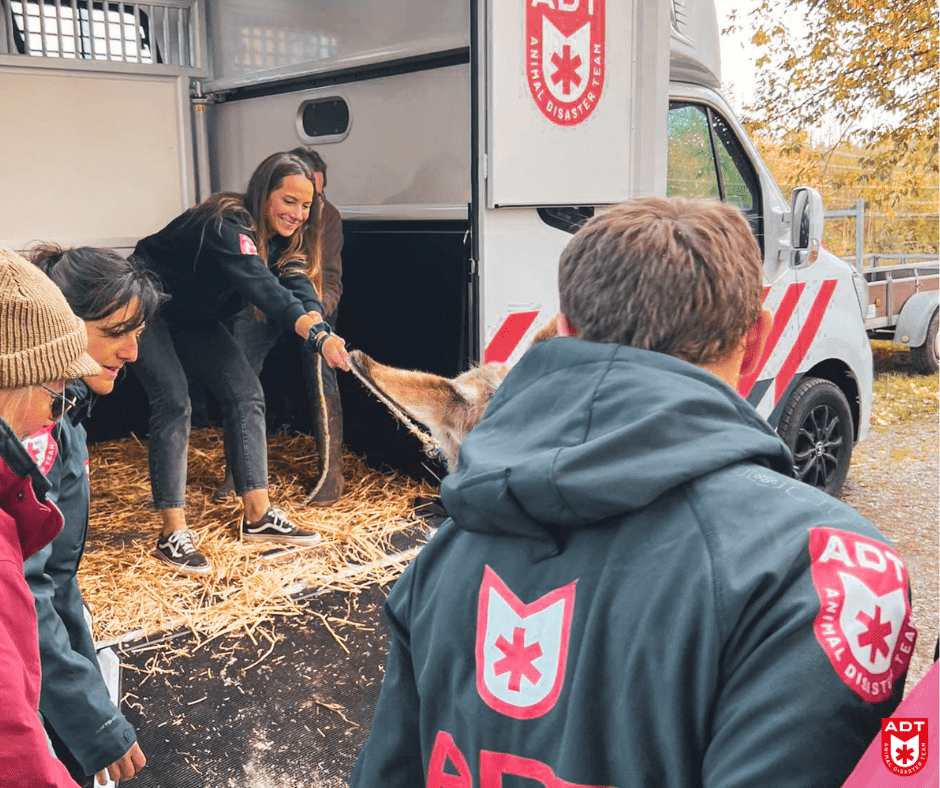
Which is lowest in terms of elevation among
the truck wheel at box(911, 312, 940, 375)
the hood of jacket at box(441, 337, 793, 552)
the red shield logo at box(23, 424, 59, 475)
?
the truck wheel at box(911, 312, 940, 375)

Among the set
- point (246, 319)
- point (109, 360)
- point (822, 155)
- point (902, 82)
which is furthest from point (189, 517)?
point (822, 155)

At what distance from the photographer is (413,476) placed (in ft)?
16.3

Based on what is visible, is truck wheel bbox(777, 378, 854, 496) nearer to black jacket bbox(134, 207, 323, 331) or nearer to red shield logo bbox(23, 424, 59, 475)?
black jacket bbox(134, 207, 323, 331)

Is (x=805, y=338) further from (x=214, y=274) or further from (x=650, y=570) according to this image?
(x=650, y=570)

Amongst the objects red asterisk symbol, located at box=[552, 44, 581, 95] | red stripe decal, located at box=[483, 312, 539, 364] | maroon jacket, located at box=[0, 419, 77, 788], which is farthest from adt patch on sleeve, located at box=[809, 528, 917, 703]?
red asterisk symbol, located at box=[552, 44, 581, 95]

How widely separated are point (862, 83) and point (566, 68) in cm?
890

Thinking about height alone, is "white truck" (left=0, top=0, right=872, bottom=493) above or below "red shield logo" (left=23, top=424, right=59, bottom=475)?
above

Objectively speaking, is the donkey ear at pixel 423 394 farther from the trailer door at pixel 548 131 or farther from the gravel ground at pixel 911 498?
the gravel ground at pixel 911 498

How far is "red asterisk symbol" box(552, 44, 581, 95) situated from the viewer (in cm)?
365

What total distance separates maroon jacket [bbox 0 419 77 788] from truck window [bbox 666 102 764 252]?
361 cm

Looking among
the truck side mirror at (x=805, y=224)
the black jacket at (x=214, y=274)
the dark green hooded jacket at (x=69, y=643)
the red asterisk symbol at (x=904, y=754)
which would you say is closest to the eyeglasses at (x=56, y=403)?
the dark green hooded jacket at (x=69, y=643)

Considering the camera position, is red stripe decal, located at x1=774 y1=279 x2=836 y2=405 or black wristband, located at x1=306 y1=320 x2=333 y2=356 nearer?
black wristband, located at x1=306 y1=320 x2=333 y2=356

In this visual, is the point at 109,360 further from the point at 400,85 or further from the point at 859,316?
the point at 859,316

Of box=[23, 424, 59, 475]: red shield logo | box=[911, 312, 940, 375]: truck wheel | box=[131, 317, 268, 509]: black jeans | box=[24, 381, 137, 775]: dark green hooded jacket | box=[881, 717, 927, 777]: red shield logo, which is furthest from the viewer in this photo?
box=[911, 312, 940, 375]: truck wheel
